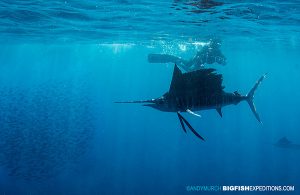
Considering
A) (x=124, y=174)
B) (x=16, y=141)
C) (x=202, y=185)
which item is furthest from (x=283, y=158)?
(x=16, y=141)

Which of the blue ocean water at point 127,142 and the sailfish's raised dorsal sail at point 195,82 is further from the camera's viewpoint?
the blue ocean water at point 127,142

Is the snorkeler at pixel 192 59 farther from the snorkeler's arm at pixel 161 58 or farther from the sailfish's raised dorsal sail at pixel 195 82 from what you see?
the sailfish's raised dorsal sail at pixel 195 82

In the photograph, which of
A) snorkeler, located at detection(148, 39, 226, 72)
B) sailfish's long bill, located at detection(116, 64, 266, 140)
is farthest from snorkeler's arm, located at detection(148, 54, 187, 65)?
sailfish's long bill, located at detection(116, 64, 266, 140)

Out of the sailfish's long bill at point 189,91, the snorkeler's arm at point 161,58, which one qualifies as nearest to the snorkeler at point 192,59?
the snorkeler's arm at point 161,58

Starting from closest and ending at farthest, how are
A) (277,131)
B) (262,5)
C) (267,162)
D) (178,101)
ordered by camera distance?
(178,101)
(262,5)
(267,162)
(277,131)

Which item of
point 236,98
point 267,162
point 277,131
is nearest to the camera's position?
point 236,98

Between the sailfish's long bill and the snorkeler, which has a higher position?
the sailfish's long bill

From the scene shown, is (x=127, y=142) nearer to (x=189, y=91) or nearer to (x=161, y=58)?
(x=161, y=58)

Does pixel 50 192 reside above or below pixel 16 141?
below

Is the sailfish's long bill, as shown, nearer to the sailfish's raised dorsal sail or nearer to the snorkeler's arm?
the sailfish's raised dorsal sail

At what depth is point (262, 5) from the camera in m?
12.7

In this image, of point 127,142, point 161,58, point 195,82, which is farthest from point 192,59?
point 127,142

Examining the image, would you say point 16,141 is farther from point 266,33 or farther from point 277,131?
point 277,131

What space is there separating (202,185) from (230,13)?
12208 mm
